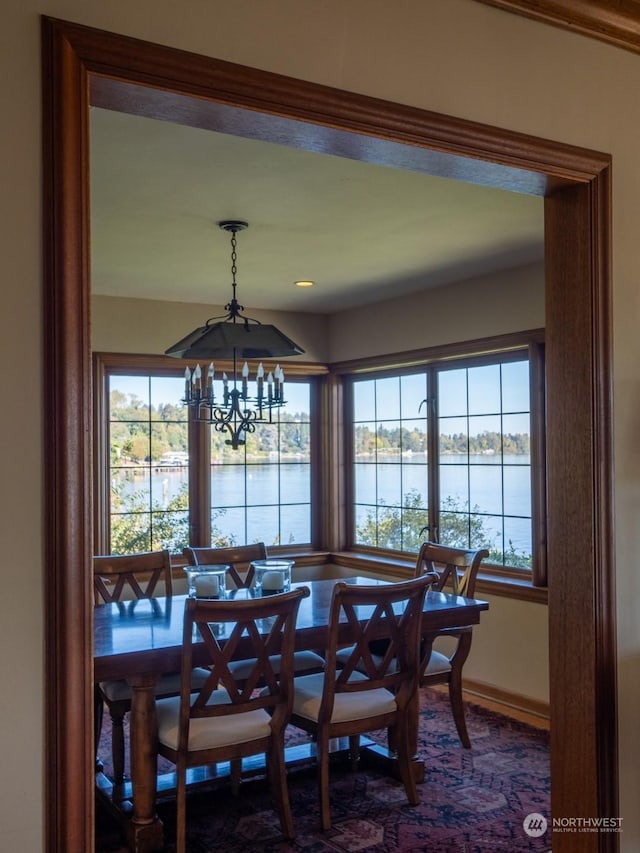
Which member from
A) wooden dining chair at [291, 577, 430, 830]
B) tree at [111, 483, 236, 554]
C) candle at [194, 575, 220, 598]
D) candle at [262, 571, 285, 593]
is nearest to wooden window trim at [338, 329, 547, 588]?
wooden dining chair at [291, 577, 430, 830]

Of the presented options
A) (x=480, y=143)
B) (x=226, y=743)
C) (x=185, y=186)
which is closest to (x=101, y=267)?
(x=185, y=186)

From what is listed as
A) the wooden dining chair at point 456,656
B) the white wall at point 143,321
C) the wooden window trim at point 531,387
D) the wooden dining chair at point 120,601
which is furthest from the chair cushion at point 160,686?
the white wall at point 143,321

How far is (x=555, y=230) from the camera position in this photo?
2.30m

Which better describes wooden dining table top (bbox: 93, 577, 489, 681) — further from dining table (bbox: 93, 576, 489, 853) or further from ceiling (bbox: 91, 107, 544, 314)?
ceiling (bbox: 91, 107, 544, 314)

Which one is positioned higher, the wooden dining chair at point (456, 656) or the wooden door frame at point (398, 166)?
the wooden door frame at point (398, 166)

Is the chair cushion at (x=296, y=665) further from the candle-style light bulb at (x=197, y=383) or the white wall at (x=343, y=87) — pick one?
the white wall at (x=343, y=87)

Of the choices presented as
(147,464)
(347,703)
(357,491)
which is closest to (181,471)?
(147,464)

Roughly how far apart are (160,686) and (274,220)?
87.1 inches

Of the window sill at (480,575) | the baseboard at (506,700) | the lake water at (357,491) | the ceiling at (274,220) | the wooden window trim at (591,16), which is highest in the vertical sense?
the wooden window trim at (591,16)

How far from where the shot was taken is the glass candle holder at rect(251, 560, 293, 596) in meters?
3.90

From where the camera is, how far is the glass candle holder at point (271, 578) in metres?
3.90

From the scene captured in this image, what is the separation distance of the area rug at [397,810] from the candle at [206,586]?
844mm

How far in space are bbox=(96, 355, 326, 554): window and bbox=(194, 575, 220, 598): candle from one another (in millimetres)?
1826

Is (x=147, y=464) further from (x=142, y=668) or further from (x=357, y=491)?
(x=142, y=668)
